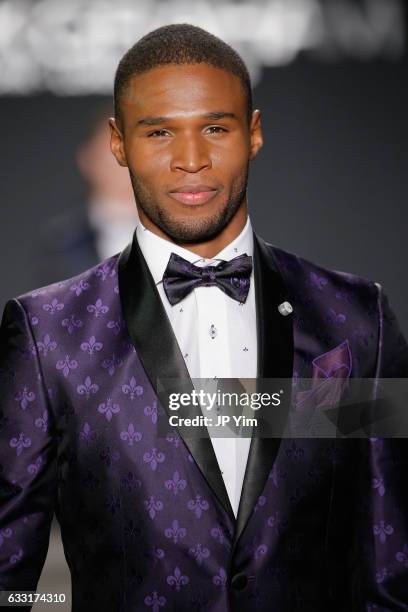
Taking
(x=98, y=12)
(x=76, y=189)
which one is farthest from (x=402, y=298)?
(x=98, y=12)

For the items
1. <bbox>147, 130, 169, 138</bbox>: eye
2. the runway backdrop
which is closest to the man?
<bbox>147, 130, 169, 138</bbox>: eye

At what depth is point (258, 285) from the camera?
1716 mm

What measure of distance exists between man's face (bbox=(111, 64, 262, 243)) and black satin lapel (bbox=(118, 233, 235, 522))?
0.11 meters

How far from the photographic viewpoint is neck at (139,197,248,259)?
1.67 metres

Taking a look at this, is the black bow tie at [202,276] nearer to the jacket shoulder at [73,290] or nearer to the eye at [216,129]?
the jacket shoulder at [73,290]

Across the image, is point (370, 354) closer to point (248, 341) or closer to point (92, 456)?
point (248, 341)

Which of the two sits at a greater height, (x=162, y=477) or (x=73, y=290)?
(x=73, y=290)

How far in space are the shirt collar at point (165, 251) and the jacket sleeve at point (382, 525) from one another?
329 mm

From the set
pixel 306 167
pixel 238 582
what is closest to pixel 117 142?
pixel 238 582

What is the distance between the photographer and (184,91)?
1.57 metres

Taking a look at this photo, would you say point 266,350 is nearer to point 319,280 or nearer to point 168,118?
point 319,280

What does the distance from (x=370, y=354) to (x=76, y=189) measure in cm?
256

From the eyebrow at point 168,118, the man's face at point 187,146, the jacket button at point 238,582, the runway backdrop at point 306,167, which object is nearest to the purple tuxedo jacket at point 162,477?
the jacket button at point 238,582

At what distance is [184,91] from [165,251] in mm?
286
